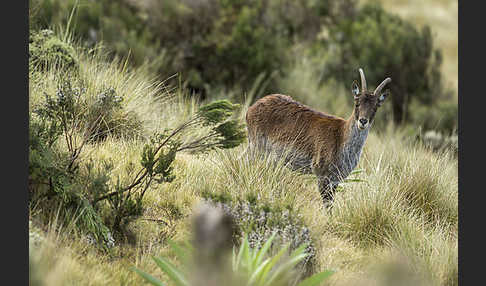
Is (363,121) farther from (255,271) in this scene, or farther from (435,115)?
(435,115)

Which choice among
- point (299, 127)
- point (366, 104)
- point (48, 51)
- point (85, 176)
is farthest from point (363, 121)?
point (48, 51)

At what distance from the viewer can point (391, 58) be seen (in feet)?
53.8

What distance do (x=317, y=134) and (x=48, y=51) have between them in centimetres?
332

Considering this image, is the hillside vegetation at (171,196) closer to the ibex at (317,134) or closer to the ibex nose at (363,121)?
the ibex at (317,134)

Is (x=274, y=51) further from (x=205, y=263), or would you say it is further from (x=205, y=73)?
(x=205, y=263)

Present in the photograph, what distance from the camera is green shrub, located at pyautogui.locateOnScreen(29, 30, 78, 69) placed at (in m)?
6.87

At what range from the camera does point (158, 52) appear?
12797mm

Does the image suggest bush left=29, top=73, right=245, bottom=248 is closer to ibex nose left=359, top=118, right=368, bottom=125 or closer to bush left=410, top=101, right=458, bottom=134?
ibex nose left=359, top=118, right=368, bottom=125

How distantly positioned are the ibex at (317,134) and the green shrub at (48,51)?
2404 mm

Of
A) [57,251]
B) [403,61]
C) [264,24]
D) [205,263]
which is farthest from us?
[403,61]

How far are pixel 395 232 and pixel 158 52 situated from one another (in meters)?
8.53

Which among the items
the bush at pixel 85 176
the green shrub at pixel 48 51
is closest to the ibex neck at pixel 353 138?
the bush at pixel 85 176

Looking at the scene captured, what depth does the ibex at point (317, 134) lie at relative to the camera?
536 cm

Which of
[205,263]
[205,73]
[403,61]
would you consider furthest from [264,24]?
[205,263]
